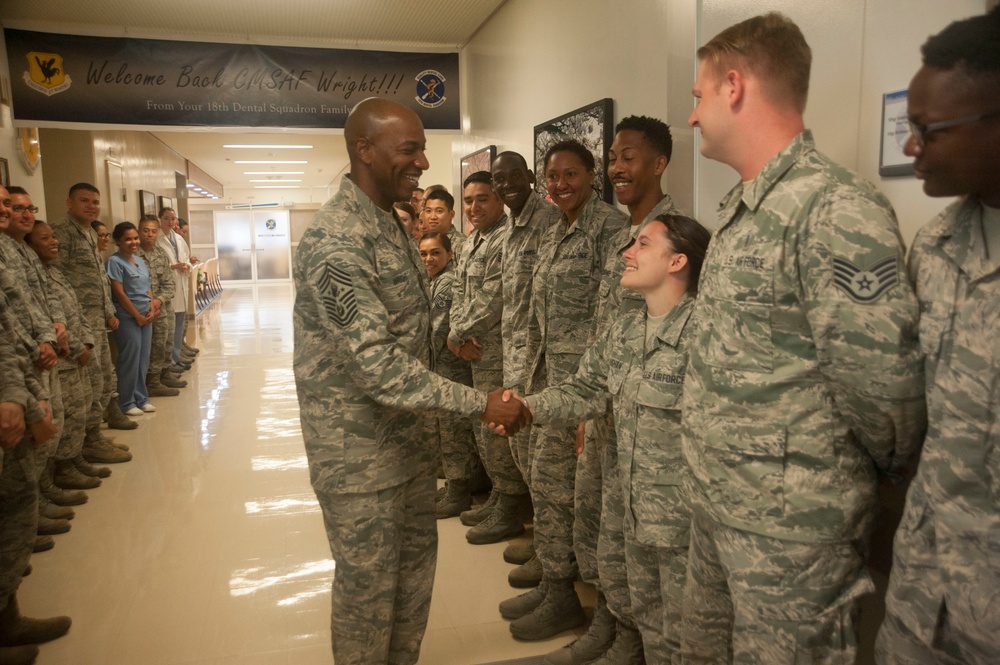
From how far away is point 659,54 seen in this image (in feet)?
9.71

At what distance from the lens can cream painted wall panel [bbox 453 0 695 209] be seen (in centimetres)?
282

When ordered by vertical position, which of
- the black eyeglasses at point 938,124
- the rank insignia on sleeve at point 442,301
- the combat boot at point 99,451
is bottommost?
the combat boot at point 99,451

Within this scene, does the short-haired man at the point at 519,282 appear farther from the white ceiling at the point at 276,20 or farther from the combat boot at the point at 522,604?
the white ceiling at the point at 276,20

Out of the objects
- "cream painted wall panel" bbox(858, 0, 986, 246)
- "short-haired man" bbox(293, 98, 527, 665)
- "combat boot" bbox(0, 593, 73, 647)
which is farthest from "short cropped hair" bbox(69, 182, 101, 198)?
"cream painted wall panel" bbox(858, 0, 986, 246)

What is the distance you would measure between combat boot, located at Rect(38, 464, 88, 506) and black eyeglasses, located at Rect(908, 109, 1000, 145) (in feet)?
15.4

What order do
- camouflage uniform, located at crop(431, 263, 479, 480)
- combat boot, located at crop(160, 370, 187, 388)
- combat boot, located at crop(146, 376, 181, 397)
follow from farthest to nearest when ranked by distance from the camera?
combat boot, located at crop(160, 370, 187, 388) → combat boot, located at crop(146, 376, 181, 397) → camouflage uniform, located at crop(431, 263, 479, 480)

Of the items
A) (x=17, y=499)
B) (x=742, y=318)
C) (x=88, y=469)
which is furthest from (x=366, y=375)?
(x=88, y=469)

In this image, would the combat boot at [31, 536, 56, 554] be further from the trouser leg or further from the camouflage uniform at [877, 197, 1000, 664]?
the camouflage uniform at [877, 197, 1000, 664]

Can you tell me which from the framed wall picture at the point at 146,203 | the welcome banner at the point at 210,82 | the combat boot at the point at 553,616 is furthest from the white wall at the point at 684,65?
the framed wall picture at the point at 146,203

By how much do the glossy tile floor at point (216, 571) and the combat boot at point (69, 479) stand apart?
0.25 ft

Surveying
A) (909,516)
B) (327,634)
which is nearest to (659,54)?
(909,516)

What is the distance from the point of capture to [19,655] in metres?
2.55

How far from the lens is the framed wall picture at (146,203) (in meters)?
9.98

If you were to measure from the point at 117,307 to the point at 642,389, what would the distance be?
232 inches
